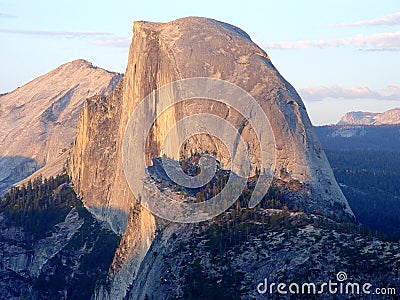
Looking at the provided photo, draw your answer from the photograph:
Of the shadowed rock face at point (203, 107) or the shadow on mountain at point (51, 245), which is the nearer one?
the shadowed rock face at point (203, 107)

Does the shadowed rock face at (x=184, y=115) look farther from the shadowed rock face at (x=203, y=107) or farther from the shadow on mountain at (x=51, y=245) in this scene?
the shadow on mountain at (x=51, y=245)

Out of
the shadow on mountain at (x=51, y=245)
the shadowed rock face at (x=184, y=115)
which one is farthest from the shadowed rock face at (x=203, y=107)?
the shadow on mountain at (x=51, y=245)

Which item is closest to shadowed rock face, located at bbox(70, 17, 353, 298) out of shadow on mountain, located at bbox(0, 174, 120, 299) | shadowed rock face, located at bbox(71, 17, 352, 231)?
shadowed rock face, located at bbox(71, 17, 352, 231)

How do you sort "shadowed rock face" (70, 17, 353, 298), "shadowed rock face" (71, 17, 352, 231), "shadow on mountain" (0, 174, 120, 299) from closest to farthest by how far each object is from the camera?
1. "shadowed rock face" (70, 17, 353, 298)
2. "shadowed rock face" (71, 17, 352, 231)
3. "shadow on mountain" (0, 174, 120, 299)

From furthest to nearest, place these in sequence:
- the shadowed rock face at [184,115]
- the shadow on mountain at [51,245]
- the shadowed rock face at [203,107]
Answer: the shadow on mountain at [51,245]
the shadowed rock face at [203,107]
the shadowed rock face at [184,115]

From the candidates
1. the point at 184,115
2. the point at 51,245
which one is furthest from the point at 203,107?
the point at 51,245

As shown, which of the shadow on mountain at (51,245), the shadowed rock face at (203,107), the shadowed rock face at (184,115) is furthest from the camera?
the shadow on mountain at (51,245)

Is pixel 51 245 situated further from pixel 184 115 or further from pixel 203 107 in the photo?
pixel 203 107

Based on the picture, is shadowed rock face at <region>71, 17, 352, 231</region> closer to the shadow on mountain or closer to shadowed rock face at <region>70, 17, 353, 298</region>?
shadowed rock face at <region>70, 17, 353, 298</region>
